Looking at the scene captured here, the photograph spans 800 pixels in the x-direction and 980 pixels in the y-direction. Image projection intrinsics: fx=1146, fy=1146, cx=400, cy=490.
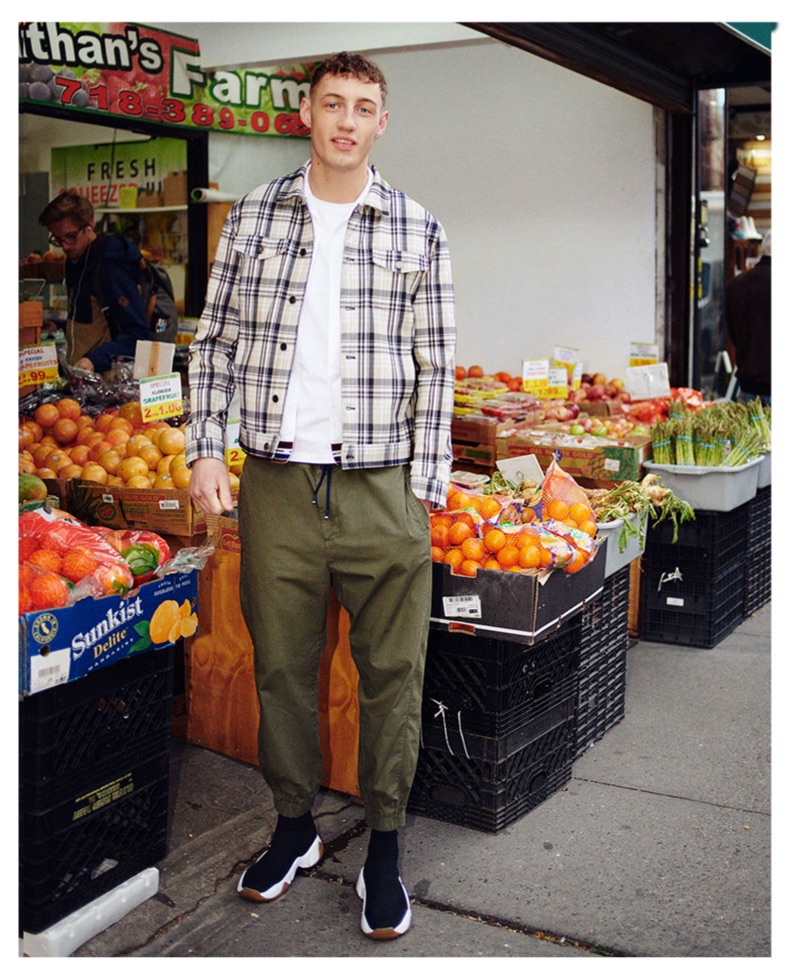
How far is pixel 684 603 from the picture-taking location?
18.8ft

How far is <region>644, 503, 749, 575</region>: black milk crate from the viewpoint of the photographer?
5562mm

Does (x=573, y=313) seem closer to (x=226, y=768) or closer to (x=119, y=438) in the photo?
(x=119, y=438)

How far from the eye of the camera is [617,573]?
4.57 metres

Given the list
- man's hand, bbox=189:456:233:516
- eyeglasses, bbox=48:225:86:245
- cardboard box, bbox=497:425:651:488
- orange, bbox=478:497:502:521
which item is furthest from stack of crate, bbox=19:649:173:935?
eyeglasses, bbox=48:225:86:245

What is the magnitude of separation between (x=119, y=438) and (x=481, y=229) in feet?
14.9

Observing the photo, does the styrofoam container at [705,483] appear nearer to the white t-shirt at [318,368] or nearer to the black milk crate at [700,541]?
the black milk crate at [700,541]

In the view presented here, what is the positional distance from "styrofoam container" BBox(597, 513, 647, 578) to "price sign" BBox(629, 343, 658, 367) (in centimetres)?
344

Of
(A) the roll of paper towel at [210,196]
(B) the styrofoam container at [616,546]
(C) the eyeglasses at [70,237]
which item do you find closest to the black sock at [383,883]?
(B) the styrofoam container at [616,546]

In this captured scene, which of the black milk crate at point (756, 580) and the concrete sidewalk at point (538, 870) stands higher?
the black milk crate at point (756, 580)

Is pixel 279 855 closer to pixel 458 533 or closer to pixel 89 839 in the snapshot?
pixel 89 839

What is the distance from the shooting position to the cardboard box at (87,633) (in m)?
2.71

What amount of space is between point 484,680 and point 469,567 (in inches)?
14.4

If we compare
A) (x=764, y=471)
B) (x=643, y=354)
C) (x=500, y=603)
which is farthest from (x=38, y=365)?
(x=643, y=354)

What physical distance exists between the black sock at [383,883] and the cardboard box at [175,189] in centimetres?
680
